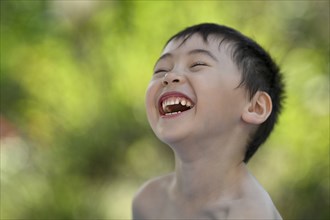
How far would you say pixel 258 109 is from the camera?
1456 mm

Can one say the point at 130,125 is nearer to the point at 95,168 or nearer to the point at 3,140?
the point at 95,168

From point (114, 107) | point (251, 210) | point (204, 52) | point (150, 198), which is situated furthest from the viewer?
point (114, 107)

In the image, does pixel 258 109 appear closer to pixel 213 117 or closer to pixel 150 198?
pixel 213 117

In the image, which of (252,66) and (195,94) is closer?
(195,94)

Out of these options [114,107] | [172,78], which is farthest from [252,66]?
[114,107]

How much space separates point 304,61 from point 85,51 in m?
1.14

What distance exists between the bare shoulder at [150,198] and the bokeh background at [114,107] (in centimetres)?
141

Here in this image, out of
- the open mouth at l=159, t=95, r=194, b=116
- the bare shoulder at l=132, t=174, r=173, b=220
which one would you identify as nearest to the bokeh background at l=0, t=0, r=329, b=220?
the bare shoulder at l=132, t=174, r=173, b=220

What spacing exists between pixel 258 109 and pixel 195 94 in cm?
18

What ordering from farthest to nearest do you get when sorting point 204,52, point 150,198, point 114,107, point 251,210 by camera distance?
point 114,107 → point 150,198 → point 204,52 → point 251,210

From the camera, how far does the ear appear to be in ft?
4.71

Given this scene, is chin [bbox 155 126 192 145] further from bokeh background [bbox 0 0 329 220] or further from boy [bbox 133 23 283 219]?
bokeh background [bbox 0 0 329 220]

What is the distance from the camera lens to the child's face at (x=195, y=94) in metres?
1.37

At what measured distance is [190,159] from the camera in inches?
56.4
